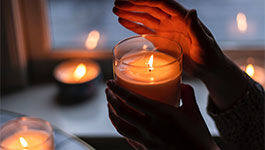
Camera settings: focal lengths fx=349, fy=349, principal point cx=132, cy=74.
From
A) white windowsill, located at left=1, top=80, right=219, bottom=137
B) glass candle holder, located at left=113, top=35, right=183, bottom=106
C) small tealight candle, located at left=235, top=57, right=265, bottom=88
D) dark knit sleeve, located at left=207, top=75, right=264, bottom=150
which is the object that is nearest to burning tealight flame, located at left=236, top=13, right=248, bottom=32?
small tealight candle, located at left=235, top=57, right=265, bottom=88

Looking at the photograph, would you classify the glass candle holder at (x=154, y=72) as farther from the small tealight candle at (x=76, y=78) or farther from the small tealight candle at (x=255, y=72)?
the small tealight candle at (x=255, y=72)

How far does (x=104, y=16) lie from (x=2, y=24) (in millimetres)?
520

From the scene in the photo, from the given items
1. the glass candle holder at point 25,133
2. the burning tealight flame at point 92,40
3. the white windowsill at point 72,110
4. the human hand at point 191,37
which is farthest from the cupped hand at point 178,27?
the burning tealight flame at point 92,40

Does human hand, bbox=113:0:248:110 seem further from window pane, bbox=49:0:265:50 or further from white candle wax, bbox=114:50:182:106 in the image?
window pane, bbox=49:0:265:50

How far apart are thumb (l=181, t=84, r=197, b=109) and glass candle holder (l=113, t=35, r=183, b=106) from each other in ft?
0.06

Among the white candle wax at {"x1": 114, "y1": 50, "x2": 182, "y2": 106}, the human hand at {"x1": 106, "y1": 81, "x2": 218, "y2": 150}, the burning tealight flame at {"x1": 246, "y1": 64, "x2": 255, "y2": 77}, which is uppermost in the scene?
the white candle wax at {"x1": 114, "y1": 50, "x2": 182, "y2": 106}

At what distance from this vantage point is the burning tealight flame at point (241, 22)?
1.65 meters

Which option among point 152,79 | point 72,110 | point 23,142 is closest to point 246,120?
point 152,79

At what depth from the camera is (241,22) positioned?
5.44ft

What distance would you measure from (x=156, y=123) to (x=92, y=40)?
3.45 feet

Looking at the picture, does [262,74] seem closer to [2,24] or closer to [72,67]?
[72,67]

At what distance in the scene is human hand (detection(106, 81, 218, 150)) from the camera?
2.18 ft

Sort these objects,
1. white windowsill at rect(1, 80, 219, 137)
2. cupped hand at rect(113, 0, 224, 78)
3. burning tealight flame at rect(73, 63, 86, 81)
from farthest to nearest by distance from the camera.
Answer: burning tealight flame at rect(73, 63, 86, 81), white windowsill at rect(1, 80, 219, 137), cupped hand at rect(113, 0, 224, 78)

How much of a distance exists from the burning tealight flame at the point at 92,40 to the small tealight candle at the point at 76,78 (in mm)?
77
